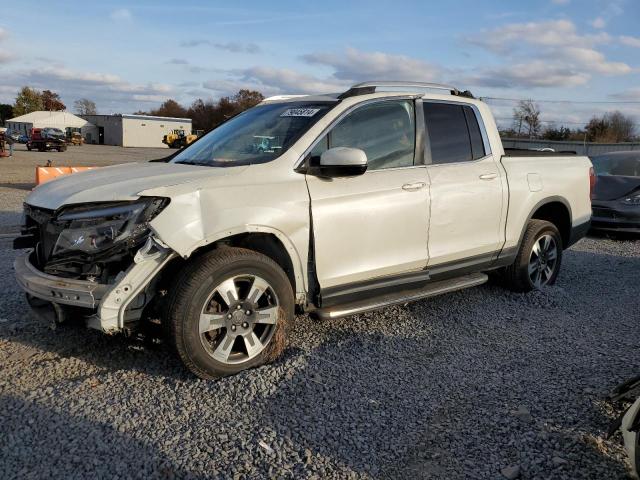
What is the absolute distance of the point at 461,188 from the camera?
16.1 feet

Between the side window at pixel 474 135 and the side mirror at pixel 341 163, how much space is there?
170 cm

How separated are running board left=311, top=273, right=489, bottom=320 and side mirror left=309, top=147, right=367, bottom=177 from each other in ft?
3.25

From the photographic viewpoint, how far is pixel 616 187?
396 inches

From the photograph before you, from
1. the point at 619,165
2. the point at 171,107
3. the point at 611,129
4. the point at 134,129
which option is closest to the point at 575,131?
the point at 611,129

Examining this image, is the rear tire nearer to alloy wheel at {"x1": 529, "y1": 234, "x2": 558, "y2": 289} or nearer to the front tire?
alloy wheel at {"x1": 529, "y1": 234, "x2": 558, "y2": 289}

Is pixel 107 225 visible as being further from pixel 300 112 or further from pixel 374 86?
pixel 374 86

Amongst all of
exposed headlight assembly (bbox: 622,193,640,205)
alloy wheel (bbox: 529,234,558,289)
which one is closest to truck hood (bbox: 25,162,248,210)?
alloy wheel (bbox: 529,234,558,289)

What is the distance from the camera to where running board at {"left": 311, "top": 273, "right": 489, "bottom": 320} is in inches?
163

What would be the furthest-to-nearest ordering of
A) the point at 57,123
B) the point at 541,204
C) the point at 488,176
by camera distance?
the point at 57,123
the point at 541,204
the point at 488,176

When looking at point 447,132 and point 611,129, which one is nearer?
point 447,132

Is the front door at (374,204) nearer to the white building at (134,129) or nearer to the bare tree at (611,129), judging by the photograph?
the bare tree at (611,129)

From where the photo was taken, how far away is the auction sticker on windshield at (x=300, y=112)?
4379 mm

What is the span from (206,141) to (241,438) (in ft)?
9.30

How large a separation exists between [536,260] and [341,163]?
3070 millimetres
